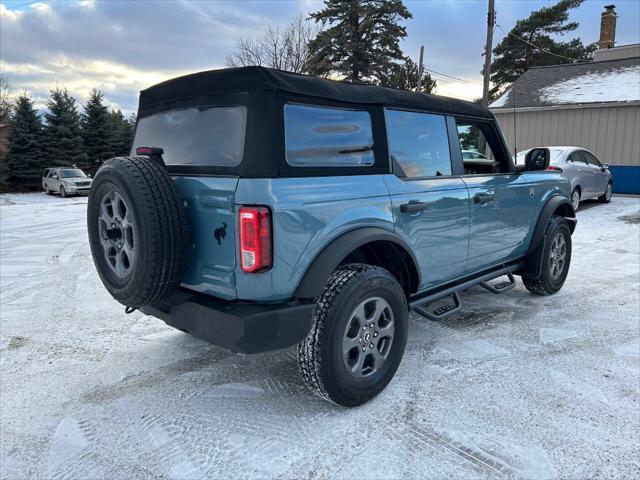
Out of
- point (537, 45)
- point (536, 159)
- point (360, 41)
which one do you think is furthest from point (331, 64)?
point (536, 159)

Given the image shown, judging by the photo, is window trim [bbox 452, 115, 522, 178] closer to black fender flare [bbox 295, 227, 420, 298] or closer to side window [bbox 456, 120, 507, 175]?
side window [bbox 456, 120, 507, 175]

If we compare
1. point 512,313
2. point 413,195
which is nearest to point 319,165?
point 413,195

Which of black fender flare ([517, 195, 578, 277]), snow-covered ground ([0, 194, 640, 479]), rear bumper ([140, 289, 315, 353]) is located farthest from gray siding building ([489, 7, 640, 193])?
rear bumper ([140, 289, 315, 353])

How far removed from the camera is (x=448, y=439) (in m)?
2.45

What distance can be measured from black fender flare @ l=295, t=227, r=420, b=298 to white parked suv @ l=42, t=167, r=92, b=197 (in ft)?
66.7

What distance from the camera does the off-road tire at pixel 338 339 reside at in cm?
250

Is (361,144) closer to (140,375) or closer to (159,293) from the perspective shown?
(159,293)

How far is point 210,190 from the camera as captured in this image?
7.89 feet

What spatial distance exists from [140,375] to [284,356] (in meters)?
1.04

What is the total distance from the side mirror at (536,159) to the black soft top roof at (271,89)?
4.41 ft

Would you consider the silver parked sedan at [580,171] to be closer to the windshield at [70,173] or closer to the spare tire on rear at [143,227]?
the spare tire on rear at [143,227]

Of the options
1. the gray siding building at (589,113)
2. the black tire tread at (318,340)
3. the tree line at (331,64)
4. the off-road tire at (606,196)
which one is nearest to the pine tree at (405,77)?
the tree line at (331,64)

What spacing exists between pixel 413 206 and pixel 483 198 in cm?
96

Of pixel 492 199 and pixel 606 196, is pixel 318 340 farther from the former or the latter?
pixel 606 196
